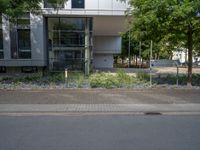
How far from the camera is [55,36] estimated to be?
89.7 feet

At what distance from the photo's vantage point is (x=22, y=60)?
2511cm

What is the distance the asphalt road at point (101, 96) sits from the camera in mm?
10531

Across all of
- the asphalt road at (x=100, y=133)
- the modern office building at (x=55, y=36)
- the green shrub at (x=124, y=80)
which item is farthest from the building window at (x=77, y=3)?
the asphalt road at (x=100, y=133)

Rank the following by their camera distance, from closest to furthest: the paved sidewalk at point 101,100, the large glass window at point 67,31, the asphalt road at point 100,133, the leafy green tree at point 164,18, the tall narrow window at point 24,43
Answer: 1. the asphalt road at point 100,133
2. the paved sidewalk at point 101,100
3. the leafy green tree at point 164,18
4. the tall narrow window at point 24,43
5. the large glass window at point 67,31

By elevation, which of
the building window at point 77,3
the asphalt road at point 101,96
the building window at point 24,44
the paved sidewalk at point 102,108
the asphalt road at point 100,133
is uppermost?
the building window at point 77,3

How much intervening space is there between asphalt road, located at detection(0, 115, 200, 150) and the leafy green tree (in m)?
5.39

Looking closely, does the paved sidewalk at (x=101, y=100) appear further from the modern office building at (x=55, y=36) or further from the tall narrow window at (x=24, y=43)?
the tall narrow window at (x=24, y=43)

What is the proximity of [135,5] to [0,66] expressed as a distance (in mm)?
16460

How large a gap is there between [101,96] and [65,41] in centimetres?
1651

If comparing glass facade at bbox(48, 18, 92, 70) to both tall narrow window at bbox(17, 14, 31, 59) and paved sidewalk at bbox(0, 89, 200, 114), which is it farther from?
paved sidewalk at bbox(0, 89, 200, 114)

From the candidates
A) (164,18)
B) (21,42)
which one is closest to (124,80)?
(164,18)

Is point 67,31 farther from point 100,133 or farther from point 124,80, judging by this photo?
point 100,133

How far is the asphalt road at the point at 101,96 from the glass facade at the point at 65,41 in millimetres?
14592

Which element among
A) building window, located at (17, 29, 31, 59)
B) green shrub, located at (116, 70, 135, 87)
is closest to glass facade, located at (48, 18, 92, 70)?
building window, located at (17, 29, 31, 59)
